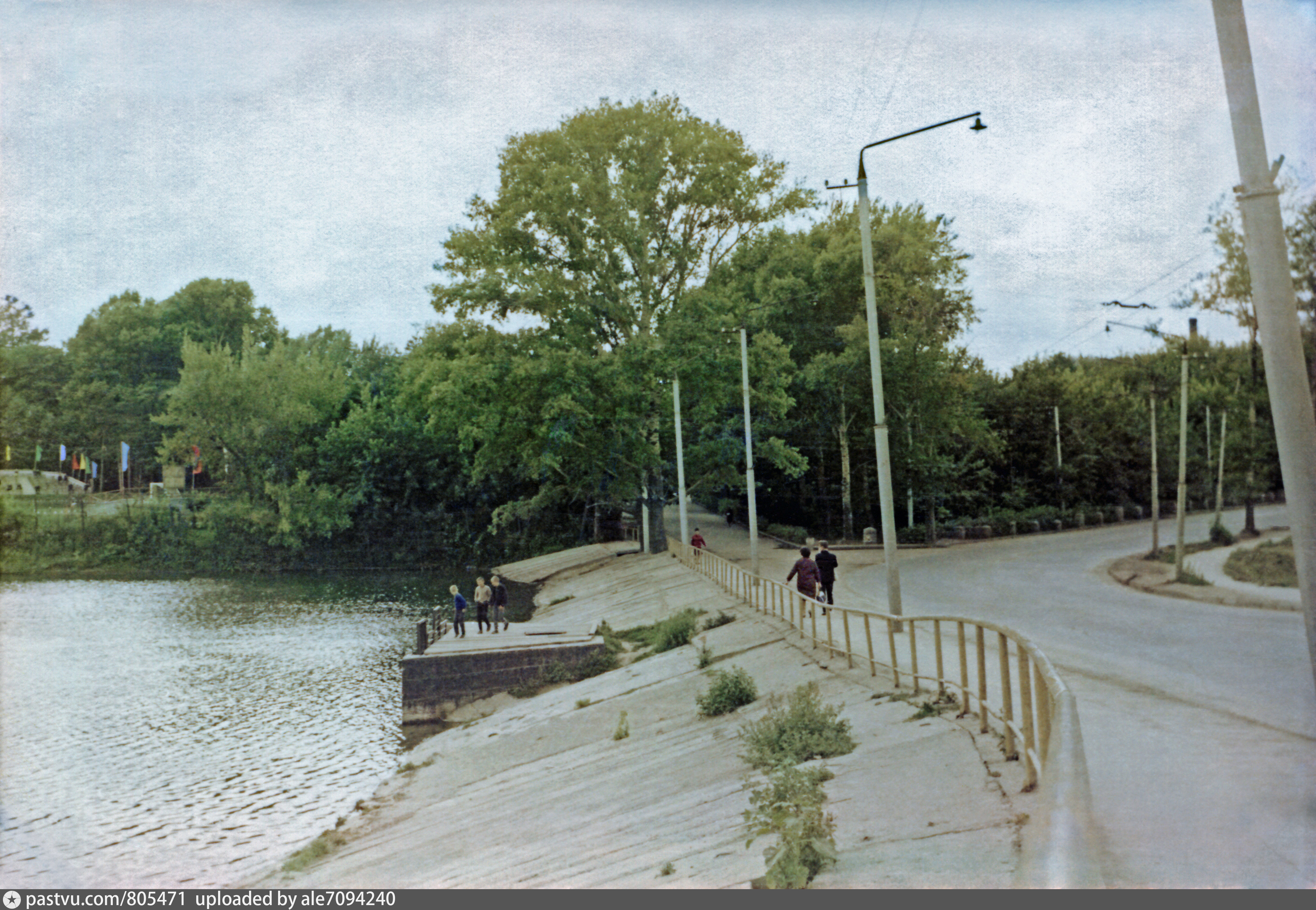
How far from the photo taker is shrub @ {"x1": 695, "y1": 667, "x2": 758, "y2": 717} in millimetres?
13773

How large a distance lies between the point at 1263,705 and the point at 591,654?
14123 mm

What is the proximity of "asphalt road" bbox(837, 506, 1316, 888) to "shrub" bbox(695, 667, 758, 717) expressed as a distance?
4.32 meters

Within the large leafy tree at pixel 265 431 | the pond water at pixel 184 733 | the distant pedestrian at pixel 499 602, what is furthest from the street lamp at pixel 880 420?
the large leafy tree at pixel 265 431

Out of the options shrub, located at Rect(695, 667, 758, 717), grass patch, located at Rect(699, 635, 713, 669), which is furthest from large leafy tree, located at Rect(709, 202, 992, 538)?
shrub, located at Rect(695, 667, 758, 717)

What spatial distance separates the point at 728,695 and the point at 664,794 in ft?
10.6

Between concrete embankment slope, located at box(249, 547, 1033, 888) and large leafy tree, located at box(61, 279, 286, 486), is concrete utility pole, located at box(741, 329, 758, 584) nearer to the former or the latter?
concrete embankment slope, located at box(249, 547, 1033, 888)

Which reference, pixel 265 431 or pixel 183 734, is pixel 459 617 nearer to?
pixel 183 734

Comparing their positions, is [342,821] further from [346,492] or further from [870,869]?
[346,492]

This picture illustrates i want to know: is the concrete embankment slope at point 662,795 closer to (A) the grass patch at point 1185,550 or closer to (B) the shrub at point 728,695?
(B) the shrub at point 728,695

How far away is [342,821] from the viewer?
46.6 ft

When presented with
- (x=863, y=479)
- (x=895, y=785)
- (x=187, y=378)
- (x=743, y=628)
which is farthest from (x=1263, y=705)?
(x=187, y=378)

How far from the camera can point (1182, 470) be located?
23500mm

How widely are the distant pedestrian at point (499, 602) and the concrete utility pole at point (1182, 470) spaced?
16.9 meters

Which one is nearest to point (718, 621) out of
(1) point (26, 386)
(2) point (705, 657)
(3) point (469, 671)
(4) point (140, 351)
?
(2) point (705, 657)
